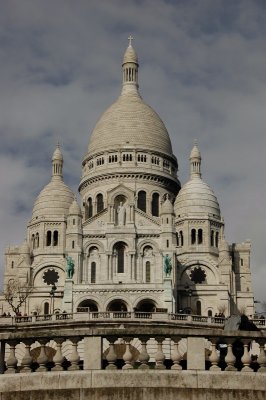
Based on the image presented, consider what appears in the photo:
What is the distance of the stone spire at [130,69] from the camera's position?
4245 inches

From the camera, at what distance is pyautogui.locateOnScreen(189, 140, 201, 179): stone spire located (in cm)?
9767

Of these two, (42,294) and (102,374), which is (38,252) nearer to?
(42,294)

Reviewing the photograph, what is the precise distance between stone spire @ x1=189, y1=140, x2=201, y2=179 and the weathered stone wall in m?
86.4

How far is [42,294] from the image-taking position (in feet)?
259

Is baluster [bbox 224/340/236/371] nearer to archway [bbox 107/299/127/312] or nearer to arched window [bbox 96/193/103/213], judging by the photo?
archway [bbox 107/299/127/312]

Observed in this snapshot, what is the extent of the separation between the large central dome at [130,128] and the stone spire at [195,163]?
9.35ft

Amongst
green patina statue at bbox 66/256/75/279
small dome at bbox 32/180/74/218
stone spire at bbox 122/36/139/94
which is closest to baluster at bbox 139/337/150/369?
green patina statue at bbox 66/256/75/279

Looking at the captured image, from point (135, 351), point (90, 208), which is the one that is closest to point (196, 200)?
point (90, 208)

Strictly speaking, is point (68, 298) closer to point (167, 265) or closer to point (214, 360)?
point (167, 265)

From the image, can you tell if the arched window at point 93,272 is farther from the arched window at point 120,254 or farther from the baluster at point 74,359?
the baluster at point 74,359

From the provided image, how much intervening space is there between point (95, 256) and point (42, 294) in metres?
6.27

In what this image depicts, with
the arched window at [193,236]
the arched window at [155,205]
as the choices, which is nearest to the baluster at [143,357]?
the arched window at [193,236]

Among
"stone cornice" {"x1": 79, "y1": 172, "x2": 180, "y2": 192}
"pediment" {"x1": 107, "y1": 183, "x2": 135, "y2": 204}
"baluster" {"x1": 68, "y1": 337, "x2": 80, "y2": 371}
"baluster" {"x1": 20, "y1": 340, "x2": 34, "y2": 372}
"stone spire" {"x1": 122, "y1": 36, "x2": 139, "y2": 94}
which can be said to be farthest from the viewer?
"stone spire" {"x1": 122, "y1": 36, "x2": 139, "y2": 94}

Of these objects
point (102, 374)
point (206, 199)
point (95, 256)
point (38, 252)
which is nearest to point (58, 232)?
point (38, 252)
